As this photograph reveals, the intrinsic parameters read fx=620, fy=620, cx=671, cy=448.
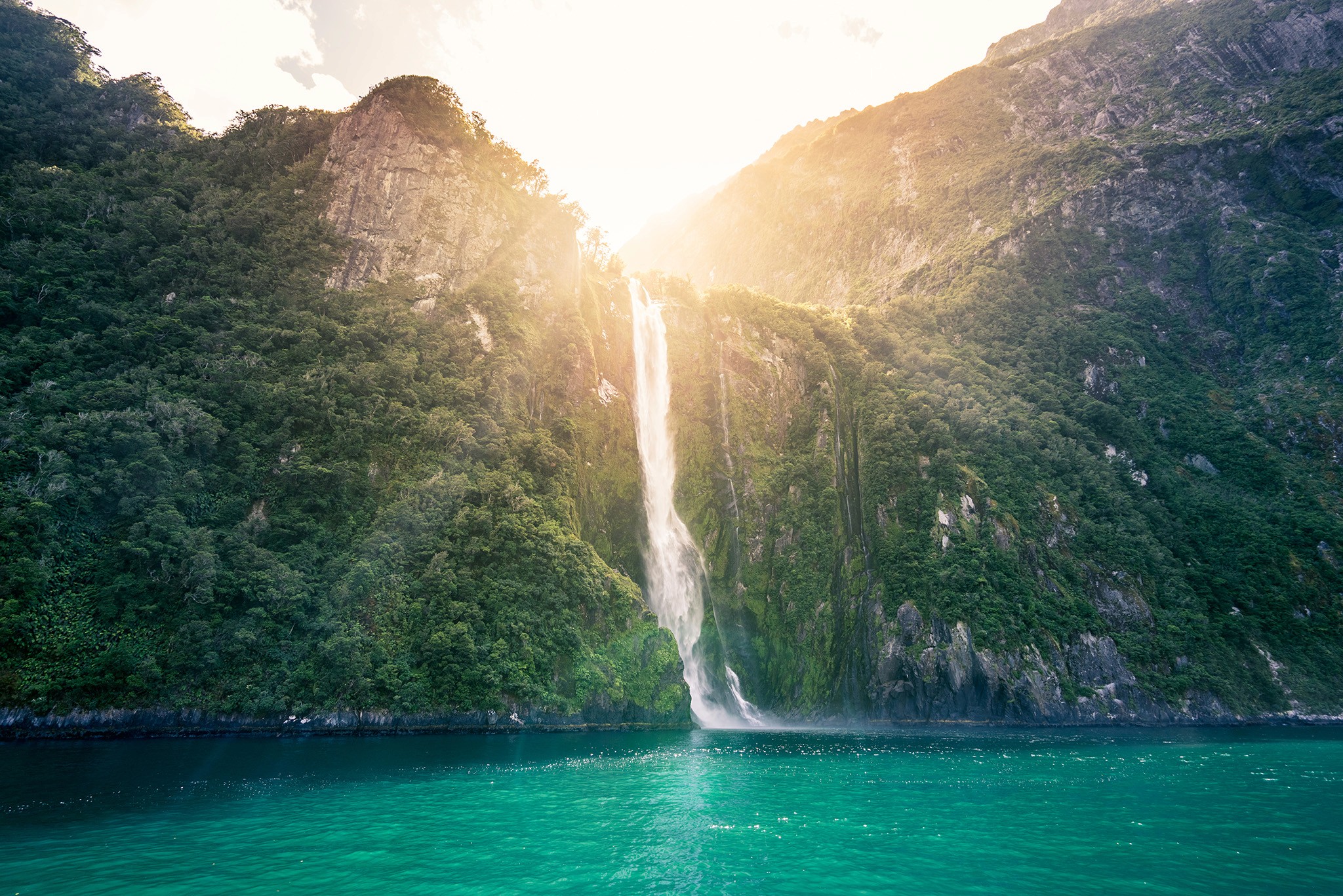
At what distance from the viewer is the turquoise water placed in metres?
10.6

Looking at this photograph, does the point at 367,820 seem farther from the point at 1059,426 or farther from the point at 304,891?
the point at 1059,426

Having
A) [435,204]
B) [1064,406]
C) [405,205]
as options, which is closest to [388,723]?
[405,205]

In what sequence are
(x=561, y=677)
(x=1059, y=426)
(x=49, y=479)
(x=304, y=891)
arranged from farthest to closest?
(x=1059, y=426), (x=561, y=677), (x=49, y=479), (x=304, y=891)

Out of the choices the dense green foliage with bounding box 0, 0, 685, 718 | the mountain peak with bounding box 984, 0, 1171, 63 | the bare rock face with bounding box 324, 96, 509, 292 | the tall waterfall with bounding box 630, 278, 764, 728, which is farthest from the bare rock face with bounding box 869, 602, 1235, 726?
the mountain peak with bounding box 984, 0, 1171, 63

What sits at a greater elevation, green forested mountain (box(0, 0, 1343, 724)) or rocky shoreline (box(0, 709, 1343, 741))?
green forested mountain (box(0, 0, 1343, 724))

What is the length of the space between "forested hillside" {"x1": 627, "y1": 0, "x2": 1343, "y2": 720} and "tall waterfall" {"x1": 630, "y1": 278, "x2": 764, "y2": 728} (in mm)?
1965

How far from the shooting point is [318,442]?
119 ft

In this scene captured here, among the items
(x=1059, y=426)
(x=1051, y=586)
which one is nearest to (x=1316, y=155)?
(x=1059, y=426)

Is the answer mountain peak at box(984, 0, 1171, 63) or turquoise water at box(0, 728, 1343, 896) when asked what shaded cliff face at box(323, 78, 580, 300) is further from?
mountain peak at box(984, 0, 1171, 63)

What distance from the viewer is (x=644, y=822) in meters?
14.7

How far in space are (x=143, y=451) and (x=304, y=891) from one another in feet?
94.5

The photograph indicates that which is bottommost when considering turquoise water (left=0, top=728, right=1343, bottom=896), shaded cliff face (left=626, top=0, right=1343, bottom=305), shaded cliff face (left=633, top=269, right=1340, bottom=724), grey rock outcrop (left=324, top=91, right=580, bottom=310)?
turquoise water (left=0, top=728, right=1343, bottom=896)

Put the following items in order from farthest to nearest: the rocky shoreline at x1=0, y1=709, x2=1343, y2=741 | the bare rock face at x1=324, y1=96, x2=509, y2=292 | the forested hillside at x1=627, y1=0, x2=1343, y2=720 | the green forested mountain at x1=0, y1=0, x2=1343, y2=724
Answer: the bare rock face at x1=324, y1=96, x2=509, y2=292, the forested hillside at x1=627, y1=0, x2=1343, y2=720, the green forested mountain at x1=0, y1=0, x2=1343, y2=724, the rocky shoreline at x1=0, y1=709, x2=1343, y2=741

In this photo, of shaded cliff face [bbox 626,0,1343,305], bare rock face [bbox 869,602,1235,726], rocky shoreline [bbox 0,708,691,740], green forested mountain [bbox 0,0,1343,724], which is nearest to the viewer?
rocky shoreline [bbox 0,708,691,740]
